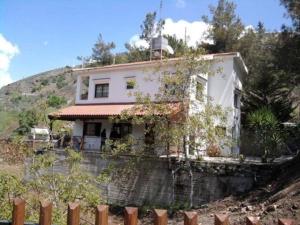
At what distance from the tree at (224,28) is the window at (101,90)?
1467cm

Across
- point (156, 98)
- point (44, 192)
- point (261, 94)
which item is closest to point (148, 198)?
point (156, 98)

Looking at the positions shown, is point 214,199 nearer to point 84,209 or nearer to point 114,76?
point 84,209

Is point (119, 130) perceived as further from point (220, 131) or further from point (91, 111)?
point (220, 131)

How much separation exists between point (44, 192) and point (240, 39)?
32890 mm

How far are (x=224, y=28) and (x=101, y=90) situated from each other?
1710cm

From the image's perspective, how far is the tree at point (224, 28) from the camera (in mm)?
38500

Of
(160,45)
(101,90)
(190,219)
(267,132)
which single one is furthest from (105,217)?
(160,45)

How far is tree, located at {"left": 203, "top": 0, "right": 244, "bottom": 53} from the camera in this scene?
38.5m

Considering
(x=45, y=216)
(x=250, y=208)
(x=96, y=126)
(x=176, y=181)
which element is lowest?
(x=250, y=208)

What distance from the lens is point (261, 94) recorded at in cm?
3161

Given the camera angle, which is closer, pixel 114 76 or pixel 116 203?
pixel 116 203

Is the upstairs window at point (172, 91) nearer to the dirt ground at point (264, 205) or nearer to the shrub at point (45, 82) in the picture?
the dirt ground at point (264, 205)

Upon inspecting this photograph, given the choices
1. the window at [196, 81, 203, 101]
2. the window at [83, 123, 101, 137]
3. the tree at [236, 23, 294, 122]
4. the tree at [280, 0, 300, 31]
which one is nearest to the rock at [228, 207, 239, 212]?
the window at [196, 81, 203, 101]

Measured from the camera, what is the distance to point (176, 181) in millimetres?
18594
